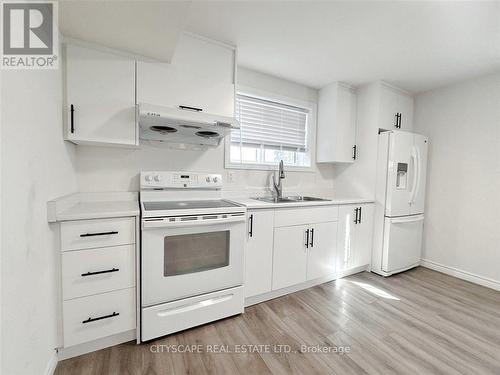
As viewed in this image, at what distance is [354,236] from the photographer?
8.77 feet

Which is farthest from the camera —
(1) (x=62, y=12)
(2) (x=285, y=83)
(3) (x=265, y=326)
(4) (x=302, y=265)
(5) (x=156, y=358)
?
(2) (x=285, y=83)

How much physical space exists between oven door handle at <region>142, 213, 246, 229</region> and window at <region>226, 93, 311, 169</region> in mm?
871

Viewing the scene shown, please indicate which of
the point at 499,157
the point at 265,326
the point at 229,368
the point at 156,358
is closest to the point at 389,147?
the point at 499,157

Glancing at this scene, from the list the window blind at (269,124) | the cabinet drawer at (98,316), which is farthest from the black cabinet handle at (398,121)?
the cabinet drawer at (98,316)

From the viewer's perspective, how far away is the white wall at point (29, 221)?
0.87 m

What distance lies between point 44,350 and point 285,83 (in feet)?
10.4

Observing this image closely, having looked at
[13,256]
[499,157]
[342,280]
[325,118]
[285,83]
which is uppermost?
[285,83]

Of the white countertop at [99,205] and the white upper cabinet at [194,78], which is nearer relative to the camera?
the white countertop at [99,205]

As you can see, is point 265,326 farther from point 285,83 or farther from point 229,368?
point 285,83

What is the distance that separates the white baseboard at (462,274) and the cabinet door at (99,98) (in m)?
3.84

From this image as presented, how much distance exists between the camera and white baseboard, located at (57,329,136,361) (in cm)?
140

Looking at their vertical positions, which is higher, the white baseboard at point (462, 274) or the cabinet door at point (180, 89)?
the cabinet door at point (180, 89)

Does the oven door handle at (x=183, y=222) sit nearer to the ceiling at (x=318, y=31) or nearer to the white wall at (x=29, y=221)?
the white wall at (x=29, y=221)

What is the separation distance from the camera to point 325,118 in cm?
302
